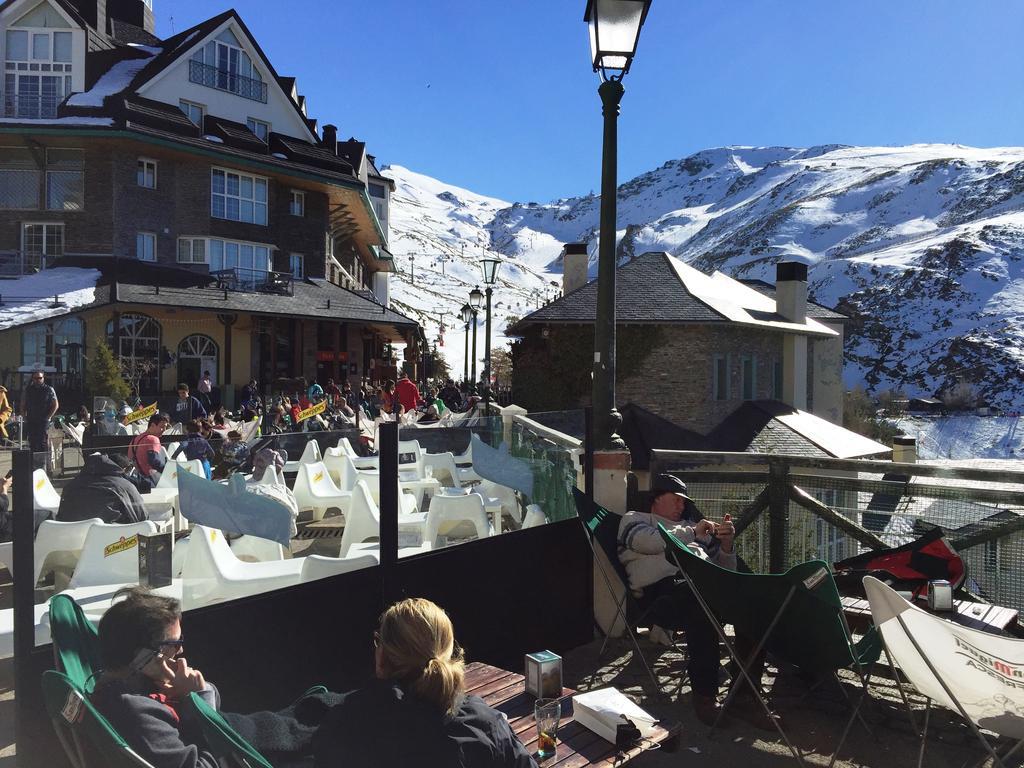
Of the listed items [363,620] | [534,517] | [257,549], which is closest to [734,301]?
[534,517]

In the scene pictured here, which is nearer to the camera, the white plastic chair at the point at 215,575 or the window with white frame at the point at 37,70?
the white plastic chair at the point at 215,575

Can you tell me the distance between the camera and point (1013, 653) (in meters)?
2.73

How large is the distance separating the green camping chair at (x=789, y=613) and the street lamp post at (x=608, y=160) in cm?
179

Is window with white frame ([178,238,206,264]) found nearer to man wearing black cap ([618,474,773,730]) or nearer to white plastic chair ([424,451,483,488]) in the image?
white plastic chair ([424,451,483,488])

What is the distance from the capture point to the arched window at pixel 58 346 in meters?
24.5

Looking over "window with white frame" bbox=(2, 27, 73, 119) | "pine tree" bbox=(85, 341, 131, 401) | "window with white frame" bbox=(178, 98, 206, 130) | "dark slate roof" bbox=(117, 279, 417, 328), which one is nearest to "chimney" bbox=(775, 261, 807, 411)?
"dark slate roof" bbox=(117, 279, 417, 328)

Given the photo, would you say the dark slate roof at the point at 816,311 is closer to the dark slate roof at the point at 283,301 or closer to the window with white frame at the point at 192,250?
the dark slate roof at the point at 283,301

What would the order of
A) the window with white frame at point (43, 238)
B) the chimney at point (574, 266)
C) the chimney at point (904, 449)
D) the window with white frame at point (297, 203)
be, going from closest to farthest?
the window with white frame at point (43, 238)
the chimney at point (904, 449)
the window with white frame at point (297, 203)
the chimney at point (574, 266)

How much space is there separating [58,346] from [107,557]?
77.1 feet

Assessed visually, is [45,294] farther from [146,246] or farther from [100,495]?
[100,495]

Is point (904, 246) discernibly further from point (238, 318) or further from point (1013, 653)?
point (1013, 653)

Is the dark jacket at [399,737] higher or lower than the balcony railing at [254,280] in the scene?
lower

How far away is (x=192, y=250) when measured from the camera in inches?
1118

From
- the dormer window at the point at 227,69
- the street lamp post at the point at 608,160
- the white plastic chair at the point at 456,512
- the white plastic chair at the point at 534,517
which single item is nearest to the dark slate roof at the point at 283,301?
the dormer window at the point at 227,69
